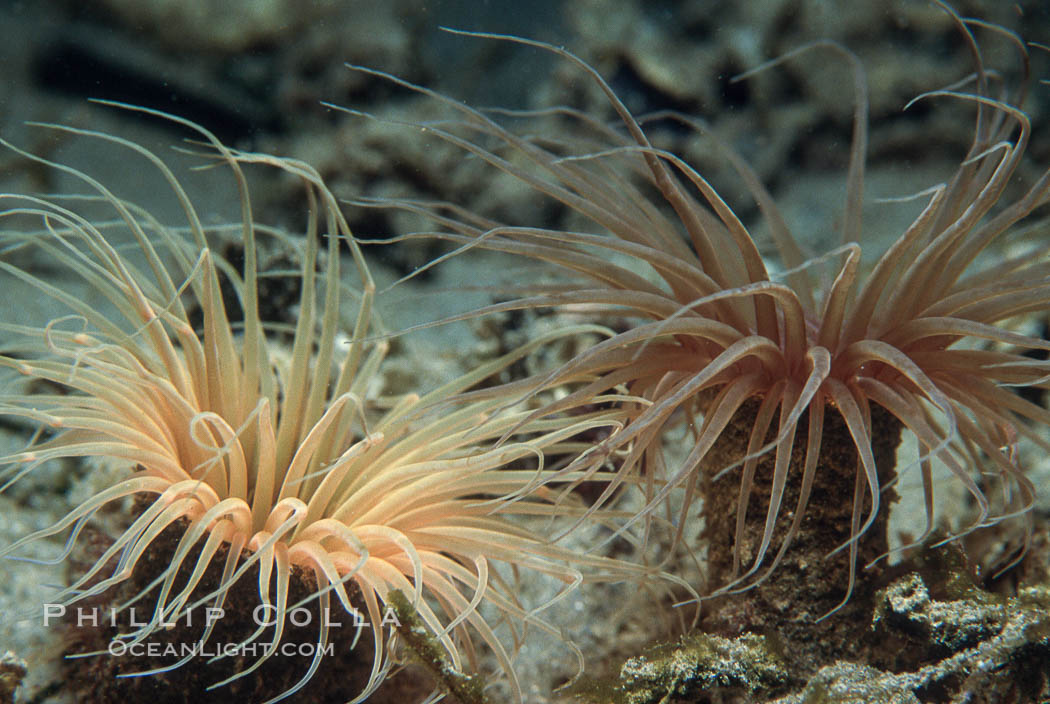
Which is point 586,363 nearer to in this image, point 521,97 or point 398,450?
point 398,450

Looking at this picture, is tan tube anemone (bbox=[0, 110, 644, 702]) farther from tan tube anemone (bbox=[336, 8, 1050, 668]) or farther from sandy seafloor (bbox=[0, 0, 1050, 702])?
sandy seafloor (bbox=[0, 0, 1050, 702])

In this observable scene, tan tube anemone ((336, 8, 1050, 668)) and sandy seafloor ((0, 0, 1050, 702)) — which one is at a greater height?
sandy seafloor ((0, 0, 1050, 702))

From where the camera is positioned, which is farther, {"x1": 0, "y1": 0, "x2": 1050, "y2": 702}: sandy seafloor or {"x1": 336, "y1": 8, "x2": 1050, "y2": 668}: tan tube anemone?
{"x1": 0, "y1": 0, "x2": 1050, "y2": 702}: sandy seafloor

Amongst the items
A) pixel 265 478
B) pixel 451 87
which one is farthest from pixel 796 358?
pixel 451 87

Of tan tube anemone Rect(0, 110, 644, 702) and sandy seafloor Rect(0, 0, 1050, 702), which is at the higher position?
sandy seafloor Rect(0, 0, 1050, 702)

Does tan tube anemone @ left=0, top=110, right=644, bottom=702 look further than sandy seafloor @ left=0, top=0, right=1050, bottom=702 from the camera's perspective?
No

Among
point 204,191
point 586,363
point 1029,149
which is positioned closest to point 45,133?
point 204,191

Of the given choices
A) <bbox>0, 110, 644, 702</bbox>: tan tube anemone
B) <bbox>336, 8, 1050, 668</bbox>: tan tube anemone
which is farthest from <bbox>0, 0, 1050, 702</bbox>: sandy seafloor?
<bbox>336, 8, 1050, 668</bbox>: tan tube anemone

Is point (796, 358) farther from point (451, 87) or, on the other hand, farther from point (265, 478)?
point (451, 87)
